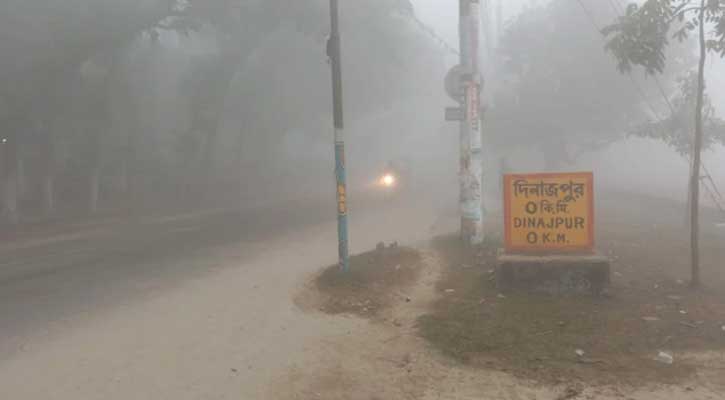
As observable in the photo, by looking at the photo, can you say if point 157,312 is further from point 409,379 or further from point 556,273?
point 556,273

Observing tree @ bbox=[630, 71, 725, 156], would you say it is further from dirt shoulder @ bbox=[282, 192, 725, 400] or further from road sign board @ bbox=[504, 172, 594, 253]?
road sign board @ bbox=[504, 172, 594, 253]

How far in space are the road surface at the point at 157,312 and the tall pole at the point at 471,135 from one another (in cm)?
268

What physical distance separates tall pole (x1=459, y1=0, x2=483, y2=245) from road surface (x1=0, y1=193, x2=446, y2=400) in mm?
2678

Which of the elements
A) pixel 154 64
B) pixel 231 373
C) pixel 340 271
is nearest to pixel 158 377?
pixel 231 373

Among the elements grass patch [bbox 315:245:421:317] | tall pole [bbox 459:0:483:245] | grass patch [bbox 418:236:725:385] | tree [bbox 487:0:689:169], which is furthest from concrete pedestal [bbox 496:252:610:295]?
tree [bbox 487:0:689:169]

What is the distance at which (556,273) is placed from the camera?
8.84m

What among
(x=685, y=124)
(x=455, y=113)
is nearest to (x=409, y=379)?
(x=455, y=113)

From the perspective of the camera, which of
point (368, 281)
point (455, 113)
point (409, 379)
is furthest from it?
point (455, 113)

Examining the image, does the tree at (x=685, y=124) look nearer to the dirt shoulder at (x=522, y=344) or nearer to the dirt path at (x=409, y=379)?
the dirt shoulder at (x=522, y=344)

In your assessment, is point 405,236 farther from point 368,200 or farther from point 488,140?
point 488,140

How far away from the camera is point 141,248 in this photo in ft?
48.9

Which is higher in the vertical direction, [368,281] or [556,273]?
[556,273]

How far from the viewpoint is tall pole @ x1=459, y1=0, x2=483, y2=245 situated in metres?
13.1

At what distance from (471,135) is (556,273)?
15.6ft
